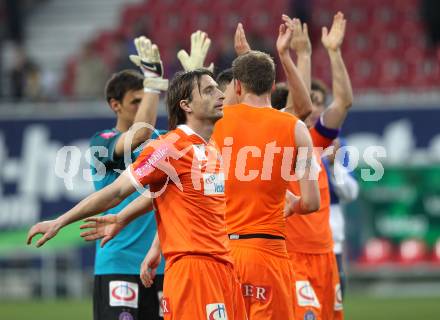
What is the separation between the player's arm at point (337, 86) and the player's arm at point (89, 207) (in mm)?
2359

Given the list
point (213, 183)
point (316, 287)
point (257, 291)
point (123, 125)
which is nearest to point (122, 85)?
point (123, 125)

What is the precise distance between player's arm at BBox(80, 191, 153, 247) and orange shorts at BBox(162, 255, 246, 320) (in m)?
0.40

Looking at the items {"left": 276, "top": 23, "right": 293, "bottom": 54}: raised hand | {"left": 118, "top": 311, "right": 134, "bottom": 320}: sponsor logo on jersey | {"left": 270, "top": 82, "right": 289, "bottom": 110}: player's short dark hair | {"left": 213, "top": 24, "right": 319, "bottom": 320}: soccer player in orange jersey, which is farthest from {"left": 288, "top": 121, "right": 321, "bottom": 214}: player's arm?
{"left": 118, "top": 311, "right": 134, "bottom": 320}: sponsor logo on jersey

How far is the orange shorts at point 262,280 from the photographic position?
6.70 meters

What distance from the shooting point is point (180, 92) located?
20.5 feet

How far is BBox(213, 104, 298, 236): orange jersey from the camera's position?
263 inches

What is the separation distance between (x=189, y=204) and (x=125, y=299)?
1560 millimetres

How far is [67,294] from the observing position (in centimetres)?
1841

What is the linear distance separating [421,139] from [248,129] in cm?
1038

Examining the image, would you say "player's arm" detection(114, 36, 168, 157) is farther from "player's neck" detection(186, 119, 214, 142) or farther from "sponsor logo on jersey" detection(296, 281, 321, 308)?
"sponsor logo on jersey" detection(296, 281, 321, 308)

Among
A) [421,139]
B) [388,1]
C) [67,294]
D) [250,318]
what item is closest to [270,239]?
[250,318]

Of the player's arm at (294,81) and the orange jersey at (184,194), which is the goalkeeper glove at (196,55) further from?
the orange jersey at (184,194)

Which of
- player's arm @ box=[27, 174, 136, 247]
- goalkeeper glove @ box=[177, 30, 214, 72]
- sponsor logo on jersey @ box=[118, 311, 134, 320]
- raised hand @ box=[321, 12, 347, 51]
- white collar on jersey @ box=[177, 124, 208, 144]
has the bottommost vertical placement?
sponsor logo on jersey @ box=[118, 311, 134, 320]

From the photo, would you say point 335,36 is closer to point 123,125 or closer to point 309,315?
point 123,125
